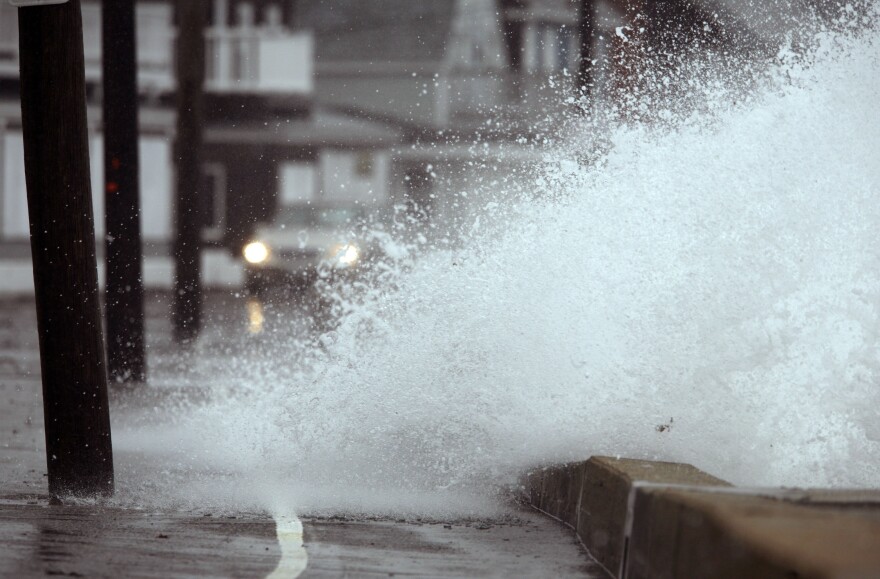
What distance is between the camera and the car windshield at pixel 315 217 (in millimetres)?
23031

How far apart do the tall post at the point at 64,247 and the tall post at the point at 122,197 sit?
208 inches

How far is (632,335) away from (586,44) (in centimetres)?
554

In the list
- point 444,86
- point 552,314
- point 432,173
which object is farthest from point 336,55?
point 552,314

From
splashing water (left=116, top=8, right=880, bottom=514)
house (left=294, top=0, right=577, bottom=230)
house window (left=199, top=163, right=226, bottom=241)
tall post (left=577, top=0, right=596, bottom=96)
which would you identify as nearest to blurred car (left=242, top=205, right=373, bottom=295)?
house window (left=199, top=163, right=226, bottom=241)

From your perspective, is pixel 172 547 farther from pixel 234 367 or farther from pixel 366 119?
pixel 366 119

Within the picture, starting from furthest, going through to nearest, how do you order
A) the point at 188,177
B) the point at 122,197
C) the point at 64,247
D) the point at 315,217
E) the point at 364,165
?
the point at 364,165
the point at 315,217
the point at 188,177
the point at 122,197
the point at 64,247

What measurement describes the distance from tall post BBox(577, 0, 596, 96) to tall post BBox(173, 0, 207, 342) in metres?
5.87

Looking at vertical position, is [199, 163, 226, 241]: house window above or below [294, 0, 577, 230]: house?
below

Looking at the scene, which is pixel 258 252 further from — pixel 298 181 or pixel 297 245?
pixel 298 181

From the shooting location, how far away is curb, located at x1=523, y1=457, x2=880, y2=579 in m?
3.36

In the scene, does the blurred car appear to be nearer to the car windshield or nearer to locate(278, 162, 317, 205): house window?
the car windshield

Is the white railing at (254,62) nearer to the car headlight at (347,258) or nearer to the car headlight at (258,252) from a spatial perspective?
the car headlight at (258,252)

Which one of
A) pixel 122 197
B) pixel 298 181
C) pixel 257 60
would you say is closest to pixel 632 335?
pixel 122 197

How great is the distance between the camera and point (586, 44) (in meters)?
11.5
